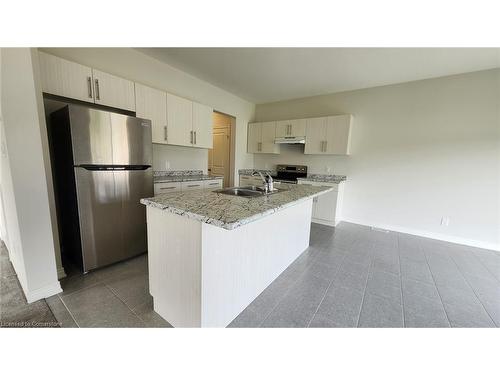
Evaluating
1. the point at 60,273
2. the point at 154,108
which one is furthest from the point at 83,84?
the point at 60,273

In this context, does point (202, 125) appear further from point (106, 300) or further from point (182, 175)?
point (106, 300)

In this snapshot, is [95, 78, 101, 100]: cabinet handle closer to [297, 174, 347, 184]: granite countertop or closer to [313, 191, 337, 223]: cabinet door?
[297, 174, 347, 184]: granite countertop

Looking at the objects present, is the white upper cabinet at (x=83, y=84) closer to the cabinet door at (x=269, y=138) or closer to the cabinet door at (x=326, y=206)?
the cabinet door at (x=269, y=138)

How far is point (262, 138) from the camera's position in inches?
178

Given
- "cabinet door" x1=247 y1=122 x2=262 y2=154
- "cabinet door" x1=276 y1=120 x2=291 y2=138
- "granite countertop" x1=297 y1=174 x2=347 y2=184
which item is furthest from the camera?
"cabinet door" x1=247 y1=122 x2=262 y2=154

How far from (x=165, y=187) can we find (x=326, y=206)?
2821 mm

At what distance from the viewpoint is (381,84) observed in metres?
3.31

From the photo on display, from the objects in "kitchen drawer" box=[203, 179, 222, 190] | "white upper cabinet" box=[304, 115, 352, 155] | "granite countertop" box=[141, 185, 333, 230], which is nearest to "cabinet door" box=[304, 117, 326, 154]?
"white upper cabinet" box=[304, 115, 352, 155]

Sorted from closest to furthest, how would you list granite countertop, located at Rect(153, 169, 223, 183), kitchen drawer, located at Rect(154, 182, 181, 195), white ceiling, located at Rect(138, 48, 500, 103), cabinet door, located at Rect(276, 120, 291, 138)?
white ceiling, located at Rect(138, 48, 500, 103), kitchen drawer, located at Rect(154, 182, 181, 195), granite countertop, located at Rect(153, 169, 223, 183), cabinet door, located at Rect(276, 120, 291, 138)

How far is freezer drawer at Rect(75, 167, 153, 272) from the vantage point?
1.82 meters

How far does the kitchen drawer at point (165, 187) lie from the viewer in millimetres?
2523

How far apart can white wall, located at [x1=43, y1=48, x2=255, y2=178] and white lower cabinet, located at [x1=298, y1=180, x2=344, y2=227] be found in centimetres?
202
